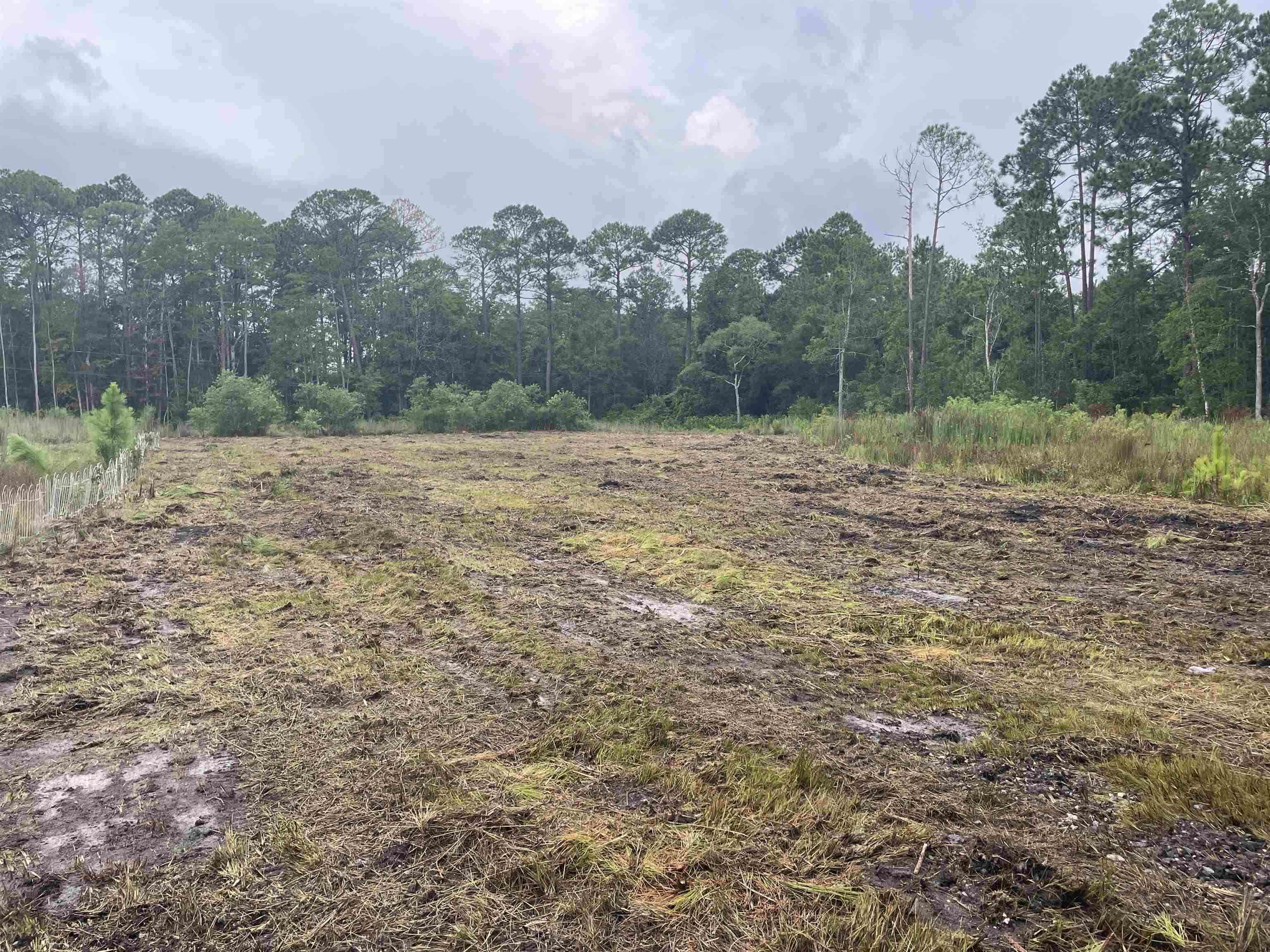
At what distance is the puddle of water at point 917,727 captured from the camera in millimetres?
2422

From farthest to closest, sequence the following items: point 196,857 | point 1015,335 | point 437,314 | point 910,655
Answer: point 437,314 < point 1015,335 < point 910,655 < point 196,857

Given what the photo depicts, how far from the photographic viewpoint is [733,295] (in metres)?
39.8

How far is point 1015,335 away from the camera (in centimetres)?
2875

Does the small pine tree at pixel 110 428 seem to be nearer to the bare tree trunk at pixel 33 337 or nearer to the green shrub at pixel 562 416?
the green shrub at pixel 562 416

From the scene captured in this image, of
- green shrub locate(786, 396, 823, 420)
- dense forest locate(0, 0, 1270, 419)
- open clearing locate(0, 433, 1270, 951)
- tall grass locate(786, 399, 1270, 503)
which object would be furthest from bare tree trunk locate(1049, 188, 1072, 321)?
open clearing locate(0, 433, 1270, 951)

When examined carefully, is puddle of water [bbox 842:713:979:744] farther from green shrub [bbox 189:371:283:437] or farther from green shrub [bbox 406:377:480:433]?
green shrub [bbox 406:377:480:433]

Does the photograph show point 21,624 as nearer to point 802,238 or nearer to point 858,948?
point 858,948

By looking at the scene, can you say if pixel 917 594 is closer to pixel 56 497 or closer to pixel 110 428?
pixel 56 497

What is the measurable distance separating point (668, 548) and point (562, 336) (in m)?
35.8

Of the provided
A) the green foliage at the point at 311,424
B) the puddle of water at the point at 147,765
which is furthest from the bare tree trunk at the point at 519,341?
the puddle of water at the point at 147,765

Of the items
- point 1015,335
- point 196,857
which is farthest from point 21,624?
point 1015,335

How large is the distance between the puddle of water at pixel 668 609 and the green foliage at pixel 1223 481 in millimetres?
5809

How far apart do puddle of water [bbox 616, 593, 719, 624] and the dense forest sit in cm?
1986

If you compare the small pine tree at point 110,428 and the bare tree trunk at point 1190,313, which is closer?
the small pine tree at point 110,428
